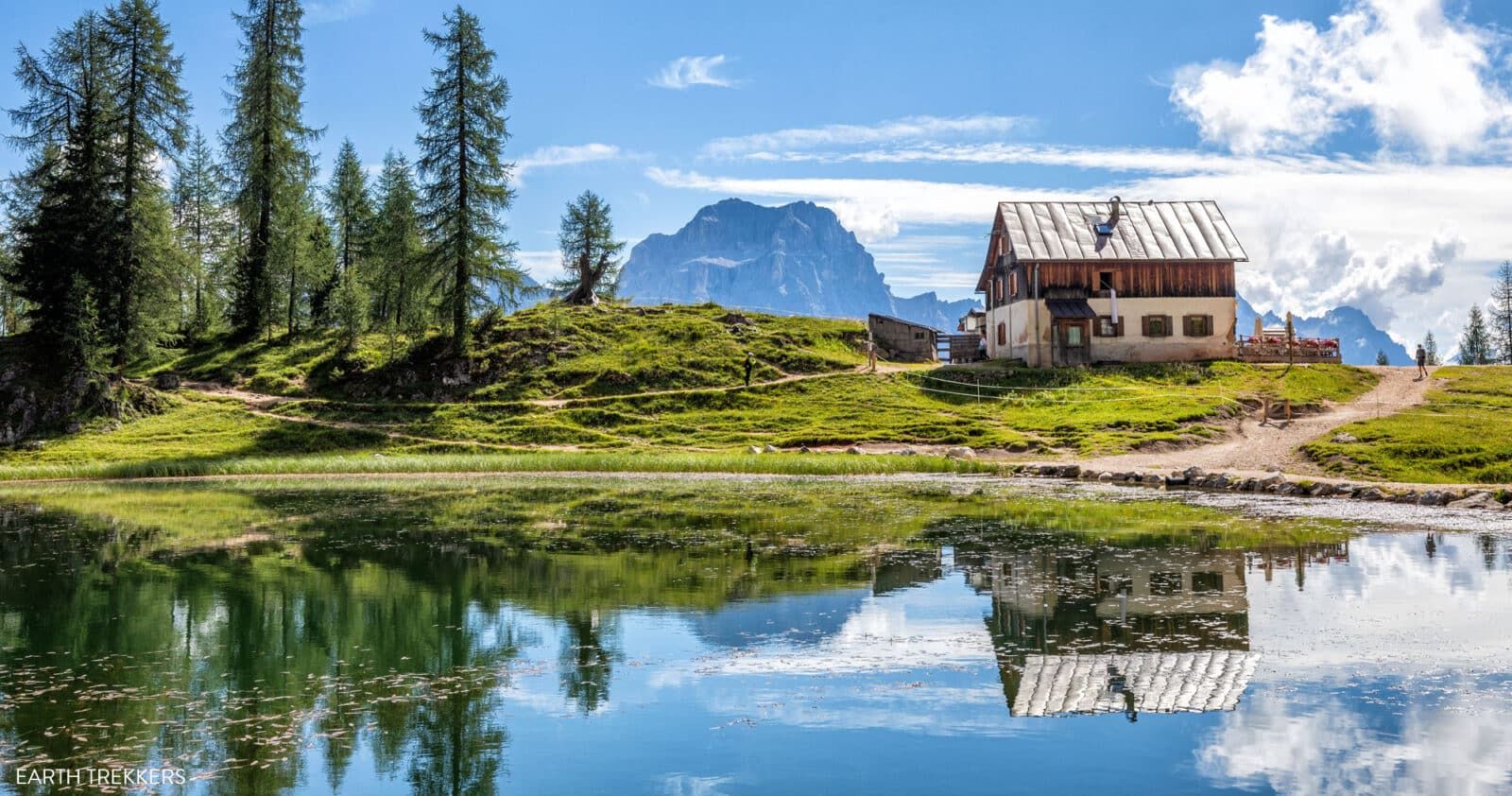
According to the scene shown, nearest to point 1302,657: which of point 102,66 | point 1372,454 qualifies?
point 1372,454

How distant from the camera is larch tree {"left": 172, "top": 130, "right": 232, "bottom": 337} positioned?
8544 cm

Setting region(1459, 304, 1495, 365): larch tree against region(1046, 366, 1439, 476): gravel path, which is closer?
region(1046, 366, 1439, 476): gravel path

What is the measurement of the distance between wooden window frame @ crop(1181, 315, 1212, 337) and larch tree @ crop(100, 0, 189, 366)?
6264 cm

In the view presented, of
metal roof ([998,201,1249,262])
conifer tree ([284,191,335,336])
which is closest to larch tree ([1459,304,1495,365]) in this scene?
metal roof ([998,201,1249,262])

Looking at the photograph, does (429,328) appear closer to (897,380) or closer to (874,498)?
(897,380)

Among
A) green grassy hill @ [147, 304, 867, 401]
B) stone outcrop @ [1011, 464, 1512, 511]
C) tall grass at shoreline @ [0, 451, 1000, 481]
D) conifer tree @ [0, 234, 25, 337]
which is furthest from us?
conifer tree @ [0, 234, 25, 337]

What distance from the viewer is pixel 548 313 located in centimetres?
8369

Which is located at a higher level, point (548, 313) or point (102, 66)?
point (102, 66)

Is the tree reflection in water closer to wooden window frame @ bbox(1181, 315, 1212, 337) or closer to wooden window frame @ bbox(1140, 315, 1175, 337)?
wooden window frame @ bbox(1140, 315, 1175, 337)

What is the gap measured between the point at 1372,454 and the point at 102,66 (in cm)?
7232

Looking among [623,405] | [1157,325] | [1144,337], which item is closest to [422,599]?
[623,405]

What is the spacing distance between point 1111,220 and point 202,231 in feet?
245

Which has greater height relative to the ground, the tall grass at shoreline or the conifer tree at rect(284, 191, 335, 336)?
the conifer tree at rect(284, 191, 335, 336)

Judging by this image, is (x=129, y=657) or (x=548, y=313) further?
(x=548, y=313)
